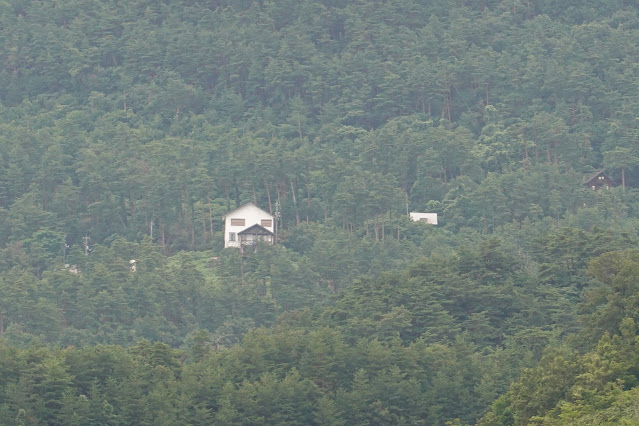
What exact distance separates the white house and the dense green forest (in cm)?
138

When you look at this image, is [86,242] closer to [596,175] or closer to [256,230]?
[256,230]

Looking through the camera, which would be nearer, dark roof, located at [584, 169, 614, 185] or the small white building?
the small white building

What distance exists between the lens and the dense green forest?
52625 mm

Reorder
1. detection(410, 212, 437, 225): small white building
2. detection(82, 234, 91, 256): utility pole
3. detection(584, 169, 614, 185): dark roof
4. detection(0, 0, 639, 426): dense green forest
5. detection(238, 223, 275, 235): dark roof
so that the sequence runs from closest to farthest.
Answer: detection(0, 0, 639, 426): dense green forest
detection(238, 223, 275, 235): dark roof
detection(82, 234, 91, 256): utility pole
detection(410, 212, 437, 225): small white building
detection(584, 169, 614, 185): dark roof

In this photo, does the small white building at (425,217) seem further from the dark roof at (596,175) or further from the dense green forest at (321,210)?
Result: the dark roof at (596,175)

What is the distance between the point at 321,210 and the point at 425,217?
466cm

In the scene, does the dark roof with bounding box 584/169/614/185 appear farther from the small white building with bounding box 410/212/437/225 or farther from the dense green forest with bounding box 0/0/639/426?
the small white building with bounding box 410/212/437/225

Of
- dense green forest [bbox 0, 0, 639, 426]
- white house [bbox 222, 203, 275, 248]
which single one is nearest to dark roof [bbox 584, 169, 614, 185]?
dense green forest [bbox 0, 0, 639, 426]

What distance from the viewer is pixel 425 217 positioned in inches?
3135

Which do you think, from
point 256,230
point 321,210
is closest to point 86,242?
point 256,230

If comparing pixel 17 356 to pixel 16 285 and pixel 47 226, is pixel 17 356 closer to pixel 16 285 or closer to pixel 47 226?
pixel 16 285

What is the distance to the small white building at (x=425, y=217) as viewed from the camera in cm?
7925

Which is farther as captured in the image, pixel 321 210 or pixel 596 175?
pixel 596 175

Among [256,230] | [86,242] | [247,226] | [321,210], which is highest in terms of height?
[321,210]
